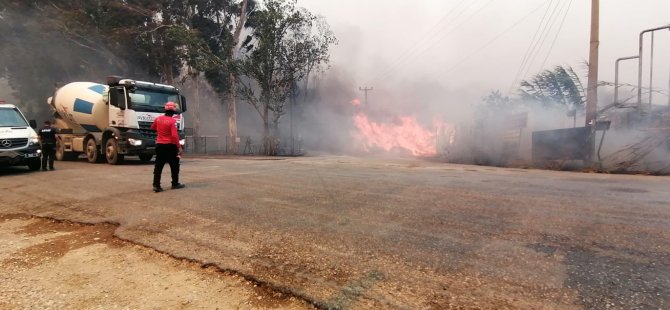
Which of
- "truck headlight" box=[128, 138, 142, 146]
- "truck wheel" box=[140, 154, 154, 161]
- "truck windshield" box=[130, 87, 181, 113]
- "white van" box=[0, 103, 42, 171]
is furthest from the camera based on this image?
"truck wheel" box=[140, 154, 154, 161]

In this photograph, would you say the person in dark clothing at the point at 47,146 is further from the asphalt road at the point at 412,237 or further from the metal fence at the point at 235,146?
the metal fence at the point at 235,146

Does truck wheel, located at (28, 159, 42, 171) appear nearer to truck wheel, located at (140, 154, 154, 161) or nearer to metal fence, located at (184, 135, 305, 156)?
truck wheel, located at (140, 154, 154, 161)

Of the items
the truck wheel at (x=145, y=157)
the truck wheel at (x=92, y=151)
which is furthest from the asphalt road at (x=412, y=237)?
the truck wheel at (x=92, y=151)

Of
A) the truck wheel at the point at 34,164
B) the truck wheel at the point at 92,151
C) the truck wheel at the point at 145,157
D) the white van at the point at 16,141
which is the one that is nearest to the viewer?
the white van at the point at 16,141

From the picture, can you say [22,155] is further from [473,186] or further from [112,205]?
[473,186]

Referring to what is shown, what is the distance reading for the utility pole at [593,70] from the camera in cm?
1537

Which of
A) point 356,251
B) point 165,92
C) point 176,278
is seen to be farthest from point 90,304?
point 165,92

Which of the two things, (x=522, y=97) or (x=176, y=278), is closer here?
(x=176, y=278)

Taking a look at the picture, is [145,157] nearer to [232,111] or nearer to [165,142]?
[165,142]

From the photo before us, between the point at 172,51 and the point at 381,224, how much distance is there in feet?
84.8

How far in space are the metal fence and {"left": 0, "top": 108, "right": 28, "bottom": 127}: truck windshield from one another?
1483 cm

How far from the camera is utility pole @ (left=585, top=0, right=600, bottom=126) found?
1537 cm

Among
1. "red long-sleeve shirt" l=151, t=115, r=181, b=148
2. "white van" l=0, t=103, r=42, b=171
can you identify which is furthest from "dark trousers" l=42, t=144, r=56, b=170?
"red long-sleeve shirt" l=151, t=115, r=181, b=148

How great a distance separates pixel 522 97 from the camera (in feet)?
80.5
